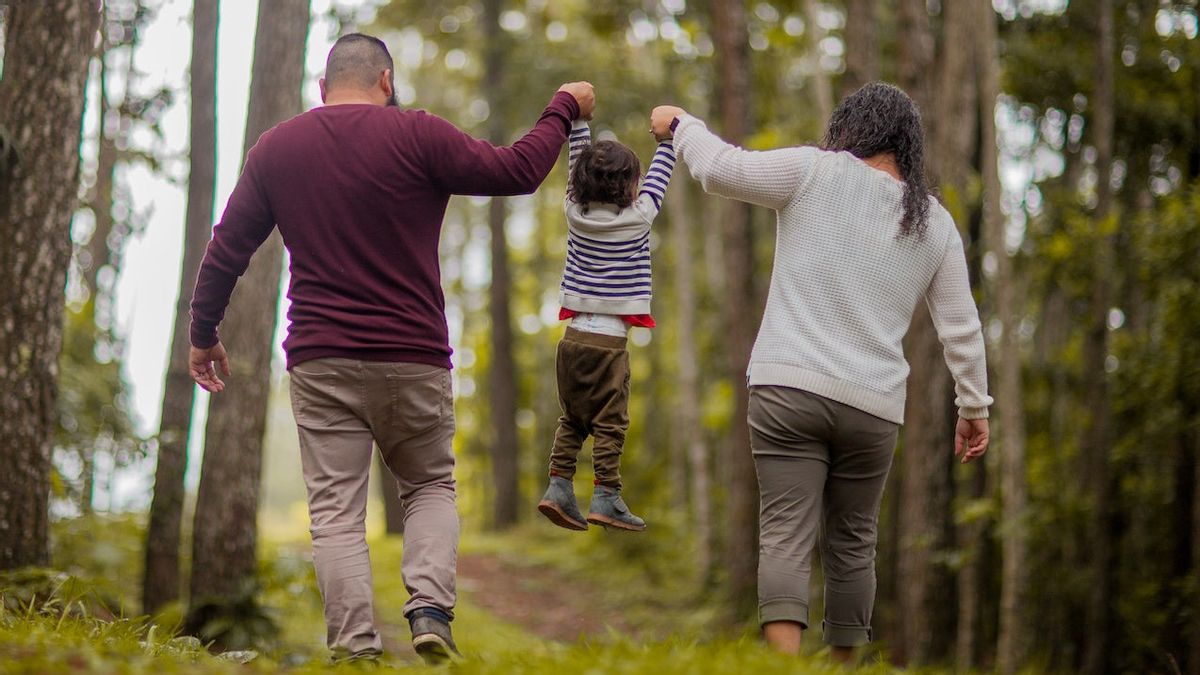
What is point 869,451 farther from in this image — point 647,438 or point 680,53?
point 647,438

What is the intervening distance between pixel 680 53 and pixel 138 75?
11067mm

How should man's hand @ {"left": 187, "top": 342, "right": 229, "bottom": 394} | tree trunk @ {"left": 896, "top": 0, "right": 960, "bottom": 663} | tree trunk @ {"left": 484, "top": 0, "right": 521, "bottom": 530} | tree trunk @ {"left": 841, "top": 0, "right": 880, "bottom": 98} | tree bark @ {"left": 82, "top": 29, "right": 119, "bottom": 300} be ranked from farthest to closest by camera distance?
1. tree trunk @ {"left": 484, "top": 0, "right": 521, "bottom": 530}
2. tree bark @ {"left": 82, "top": 29, "right": 119, "bottom": 300}
3. tree trunk @ {"left": 841, "top": 0, "right": 880, "bottom": 98}
4. tree trunk @ {"left": 896, "top": 0, "right": 960, "bottom": 663}
5. man's hand @ {"left": 187, "top": 342, "right": 229, "bottom": 394}

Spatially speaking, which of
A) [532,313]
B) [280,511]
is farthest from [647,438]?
[280,511]

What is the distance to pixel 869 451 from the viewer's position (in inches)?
173

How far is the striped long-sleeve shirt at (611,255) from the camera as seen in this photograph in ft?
15.1

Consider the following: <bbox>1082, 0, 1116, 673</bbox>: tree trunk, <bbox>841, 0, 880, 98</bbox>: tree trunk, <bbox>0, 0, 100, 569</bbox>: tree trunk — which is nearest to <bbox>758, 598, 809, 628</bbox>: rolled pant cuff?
<bbox>0, 0, 100, 569</bbox>: tree trunk

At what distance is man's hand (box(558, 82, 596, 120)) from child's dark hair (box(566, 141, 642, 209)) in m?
0.24

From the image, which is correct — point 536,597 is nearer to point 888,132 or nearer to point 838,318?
point 838,318

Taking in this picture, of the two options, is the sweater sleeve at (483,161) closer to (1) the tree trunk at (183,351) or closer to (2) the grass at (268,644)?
(2) the grass at (268,644)

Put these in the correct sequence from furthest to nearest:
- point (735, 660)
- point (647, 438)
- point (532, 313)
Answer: point (532, 313) → point (647, 438) → point (735, 660)

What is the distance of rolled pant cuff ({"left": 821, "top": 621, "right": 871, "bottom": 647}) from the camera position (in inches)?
180

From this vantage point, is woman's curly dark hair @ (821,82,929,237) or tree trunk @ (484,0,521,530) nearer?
woman's curly dark hair @ (821,82,929,237)

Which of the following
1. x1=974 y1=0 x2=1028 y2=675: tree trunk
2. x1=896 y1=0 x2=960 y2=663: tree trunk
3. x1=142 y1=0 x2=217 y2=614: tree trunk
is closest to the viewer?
x1=142 y1=0 x2=217 y2=614: tree trunk

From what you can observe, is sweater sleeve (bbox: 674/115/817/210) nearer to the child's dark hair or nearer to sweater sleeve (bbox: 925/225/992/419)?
the child's dark hair
